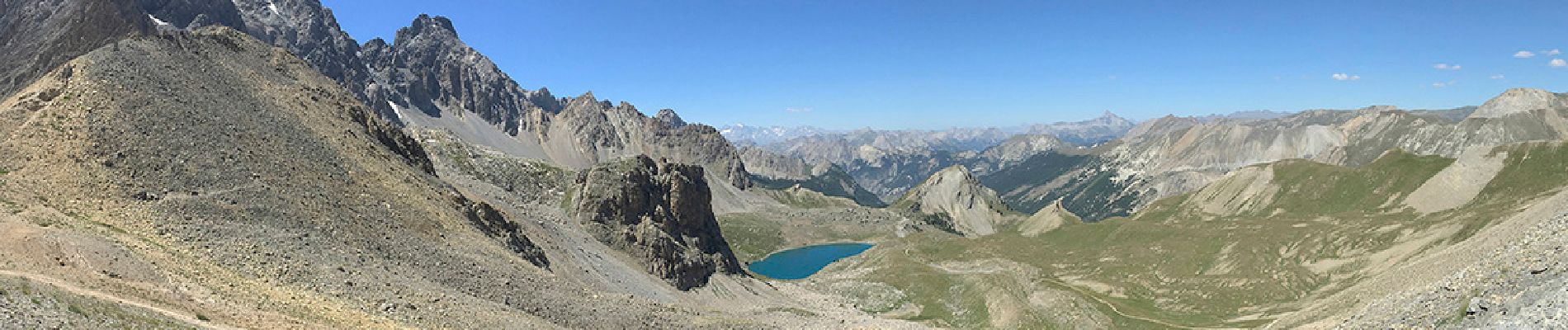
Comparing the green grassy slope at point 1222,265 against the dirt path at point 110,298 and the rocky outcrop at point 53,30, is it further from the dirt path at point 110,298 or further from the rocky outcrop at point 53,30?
the rocky outcrop at point 53,30

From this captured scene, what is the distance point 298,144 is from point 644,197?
222 feet

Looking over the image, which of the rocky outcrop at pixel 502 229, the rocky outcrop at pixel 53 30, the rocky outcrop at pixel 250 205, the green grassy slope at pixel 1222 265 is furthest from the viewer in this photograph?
the rocky outcrop at pixel 53 30

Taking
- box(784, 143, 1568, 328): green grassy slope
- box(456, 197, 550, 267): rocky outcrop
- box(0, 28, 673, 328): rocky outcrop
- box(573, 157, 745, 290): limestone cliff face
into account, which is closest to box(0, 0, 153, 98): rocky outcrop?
box(0, 28, 673, 328): rocky outcrop

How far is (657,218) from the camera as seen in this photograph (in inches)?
5522

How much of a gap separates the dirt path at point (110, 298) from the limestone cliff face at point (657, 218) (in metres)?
77.5

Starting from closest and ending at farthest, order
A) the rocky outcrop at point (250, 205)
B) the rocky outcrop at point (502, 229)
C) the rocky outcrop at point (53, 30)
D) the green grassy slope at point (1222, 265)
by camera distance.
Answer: the rocky outcrop at point (250, 205) → the rocky outcrop at point (502, 229) → the green grassy slope at point (1222, 265) → the rocky outcrop at point (53, 30)

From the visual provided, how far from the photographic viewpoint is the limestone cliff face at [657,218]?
115750 mm

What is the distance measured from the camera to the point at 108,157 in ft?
191

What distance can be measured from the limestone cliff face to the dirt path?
7749cm

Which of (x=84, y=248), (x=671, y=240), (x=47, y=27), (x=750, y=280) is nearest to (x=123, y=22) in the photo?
(x=47, y=27)

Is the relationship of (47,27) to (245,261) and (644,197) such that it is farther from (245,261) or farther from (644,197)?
(245,261)

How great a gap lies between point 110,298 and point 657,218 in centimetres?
10635

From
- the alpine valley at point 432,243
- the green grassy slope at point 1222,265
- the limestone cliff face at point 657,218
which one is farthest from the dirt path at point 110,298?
the green grassy slope at point 1222,265

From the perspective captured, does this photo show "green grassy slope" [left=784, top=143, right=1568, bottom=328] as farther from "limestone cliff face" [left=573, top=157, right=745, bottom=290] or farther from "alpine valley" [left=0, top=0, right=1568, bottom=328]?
"limestone cliff face" [left=573, top=157, right=745, bottom=290]
